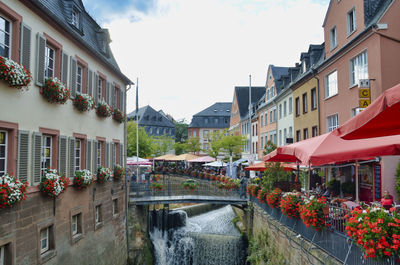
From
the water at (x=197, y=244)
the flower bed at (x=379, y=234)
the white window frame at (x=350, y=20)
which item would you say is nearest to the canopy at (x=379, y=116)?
the flower bed at (x=379, y=234)

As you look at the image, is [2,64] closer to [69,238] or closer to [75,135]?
[75,135]

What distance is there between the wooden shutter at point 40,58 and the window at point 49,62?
0.56 m

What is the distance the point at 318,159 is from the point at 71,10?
10654 millimetres

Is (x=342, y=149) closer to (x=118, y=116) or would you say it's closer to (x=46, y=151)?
(x=46, y=151)

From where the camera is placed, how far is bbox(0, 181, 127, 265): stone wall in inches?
369

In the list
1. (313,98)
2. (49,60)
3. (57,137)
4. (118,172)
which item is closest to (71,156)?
(57,137)

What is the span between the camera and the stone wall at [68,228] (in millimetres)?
9383

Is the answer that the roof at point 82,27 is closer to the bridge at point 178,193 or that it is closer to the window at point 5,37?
the window at point 5,37

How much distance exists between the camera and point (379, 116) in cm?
447

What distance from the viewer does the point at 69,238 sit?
41.2 feet

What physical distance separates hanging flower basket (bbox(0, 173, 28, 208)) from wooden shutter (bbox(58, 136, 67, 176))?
2956 mm

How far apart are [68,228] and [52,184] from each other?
2.45 metres

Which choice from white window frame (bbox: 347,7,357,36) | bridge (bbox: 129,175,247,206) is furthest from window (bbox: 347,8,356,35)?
bridge (bbox: 129,175,247,206)

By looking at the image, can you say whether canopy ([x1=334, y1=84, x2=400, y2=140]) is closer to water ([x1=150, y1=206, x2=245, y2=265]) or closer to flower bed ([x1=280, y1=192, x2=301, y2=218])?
flower bed ([x1=280, y1=192, x2=301, y2=218])
